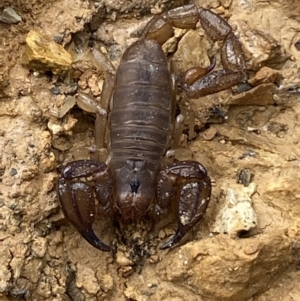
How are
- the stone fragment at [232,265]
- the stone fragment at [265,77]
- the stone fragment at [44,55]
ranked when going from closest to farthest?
the stone fragment at [232,265]
the stone fragment at [44,55]
the stone fragment at [265,77]

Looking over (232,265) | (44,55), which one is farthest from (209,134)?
(44,55)

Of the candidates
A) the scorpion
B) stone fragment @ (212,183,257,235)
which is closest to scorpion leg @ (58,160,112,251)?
the scorpion

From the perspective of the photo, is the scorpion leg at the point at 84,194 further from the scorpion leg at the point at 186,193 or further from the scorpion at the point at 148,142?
the scorpion leg at the point at 186,193

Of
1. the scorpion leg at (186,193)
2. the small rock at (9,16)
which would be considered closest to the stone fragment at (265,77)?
the scorpion leg at (186,193)

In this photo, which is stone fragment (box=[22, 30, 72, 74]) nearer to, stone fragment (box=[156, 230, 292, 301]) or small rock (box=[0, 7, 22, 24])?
small rock (box=[0, 7, 22, 24])

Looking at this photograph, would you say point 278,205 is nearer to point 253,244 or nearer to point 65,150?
point 253,244

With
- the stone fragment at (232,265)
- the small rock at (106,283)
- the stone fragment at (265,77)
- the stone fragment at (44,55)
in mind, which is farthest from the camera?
the stone fragment at (265,77)
